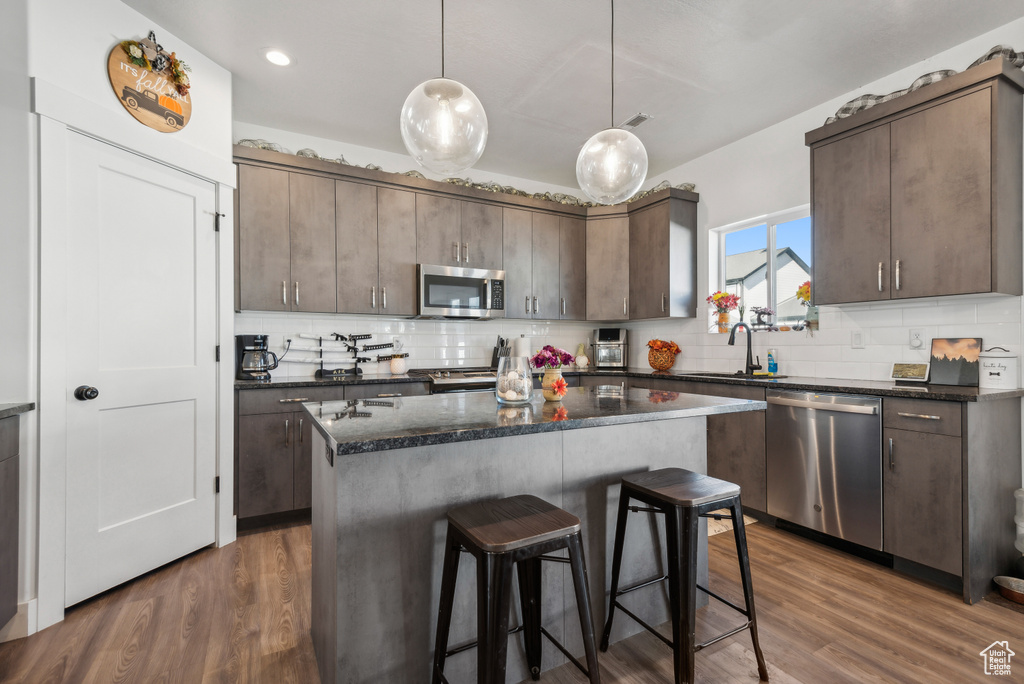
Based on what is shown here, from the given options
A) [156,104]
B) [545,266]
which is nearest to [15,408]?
[156,104]

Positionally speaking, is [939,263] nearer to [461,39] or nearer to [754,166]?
[754,166]

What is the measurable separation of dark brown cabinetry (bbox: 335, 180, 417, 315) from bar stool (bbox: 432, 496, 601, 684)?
2555mm

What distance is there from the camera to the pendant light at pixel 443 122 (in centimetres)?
165

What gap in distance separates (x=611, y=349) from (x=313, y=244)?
2877mm

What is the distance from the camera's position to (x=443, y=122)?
5.46 feet

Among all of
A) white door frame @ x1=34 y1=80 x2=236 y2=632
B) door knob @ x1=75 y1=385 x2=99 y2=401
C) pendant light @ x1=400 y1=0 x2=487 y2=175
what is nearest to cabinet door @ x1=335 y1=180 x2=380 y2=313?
white door frame @ x1=34 y1=80 x2=236 y2=632

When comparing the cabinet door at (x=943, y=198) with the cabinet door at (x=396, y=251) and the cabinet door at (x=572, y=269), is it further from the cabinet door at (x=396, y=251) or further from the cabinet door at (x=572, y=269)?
the cabinet door at (x=396, y=251)

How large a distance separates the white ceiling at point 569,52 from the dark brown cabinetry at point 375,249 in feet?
1.79

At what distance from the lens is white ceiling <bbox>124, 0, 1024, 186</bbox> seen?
2381 millimetres

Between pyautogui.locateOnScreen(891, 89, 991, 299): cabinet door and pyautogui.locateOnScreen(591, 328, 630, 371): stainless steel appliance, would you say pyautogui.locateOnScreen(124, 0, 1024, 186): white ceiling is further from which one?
pyautogui.locateOnScreen(591, 328, 630, 371): stainless steel appliance

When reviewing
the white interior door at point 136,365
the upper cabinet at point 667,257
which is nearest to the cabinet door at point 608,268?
the upper cabinet at point 667,257

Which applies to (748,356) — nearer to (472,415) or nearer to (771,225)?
(771,225)

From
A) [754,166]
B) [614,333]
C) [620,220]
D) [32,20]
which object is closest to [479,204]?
[620,220]

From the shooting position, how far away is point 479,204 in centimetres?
417
